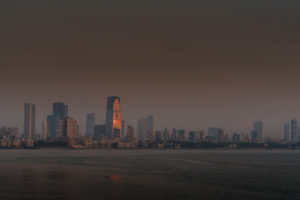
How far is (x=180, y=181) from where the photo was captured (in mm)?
80750

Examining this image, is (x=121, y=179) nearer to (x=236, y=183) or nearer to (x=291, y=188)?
(x=236, y=183)

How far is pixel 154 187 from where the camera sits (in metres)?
71.2

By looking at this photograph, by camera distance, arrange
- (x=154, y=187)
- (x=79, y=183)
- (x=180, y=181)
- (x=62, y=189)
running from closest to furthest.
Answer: (x=62, y=189)
(x=154, y=187)
(x=79, y=183)
(x=180, y=181)

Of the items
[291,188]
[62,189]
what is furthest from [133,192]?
[291,188]

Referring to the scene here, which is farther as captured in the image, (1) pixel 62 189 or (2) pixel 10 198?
(1) pixel 62 189

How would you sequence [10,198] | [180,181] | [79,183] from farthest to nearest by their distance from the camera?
[180,181] → [79,183] → [10,198]

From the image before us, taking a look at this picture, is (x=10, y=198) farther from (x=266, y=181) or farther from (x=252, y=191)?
(x=266, y=181)

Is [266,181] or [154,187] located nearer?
[154,187]

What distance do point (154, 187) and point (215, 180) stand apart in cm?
1906

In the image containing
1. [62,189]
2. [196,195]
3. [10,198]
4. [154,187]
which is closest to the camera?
[10,198]

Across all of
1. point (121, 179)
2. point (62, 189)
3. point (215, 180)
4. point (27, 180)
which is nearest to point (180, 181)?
point (215, 180)

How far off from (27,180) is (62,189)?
51.2 feet

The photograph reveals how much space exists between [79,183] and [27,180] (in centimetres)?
1222

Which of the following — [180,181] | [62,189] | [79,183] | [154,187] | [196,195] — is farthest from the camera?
[180,181]
